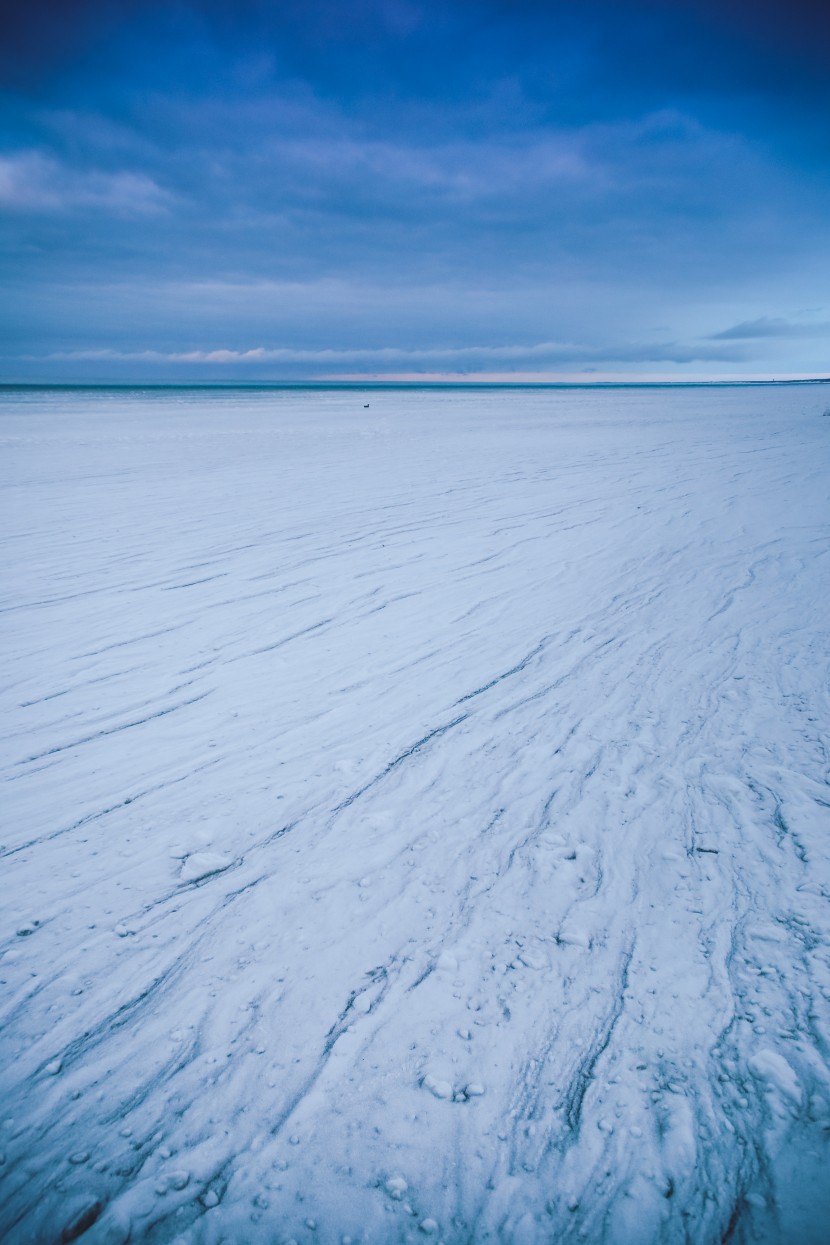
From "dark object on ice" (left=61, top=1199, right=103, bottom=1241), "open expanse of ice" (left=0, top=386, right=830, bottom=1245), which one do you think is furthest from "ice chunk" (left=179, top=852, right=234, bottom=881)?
"dark object on ice" (left=61, top=1199, right=103, bottom=1241)

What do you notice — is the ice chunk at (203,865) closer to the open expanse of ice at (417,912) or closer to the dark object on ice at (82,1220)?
the open expanse of ice at (417,912)

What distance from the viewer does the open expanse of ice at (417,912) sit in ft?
4.78

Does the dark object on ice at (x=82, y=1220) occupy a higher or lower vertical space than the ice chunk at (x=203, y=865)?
lower

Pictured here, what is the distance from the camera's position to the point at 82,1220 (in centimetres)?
140

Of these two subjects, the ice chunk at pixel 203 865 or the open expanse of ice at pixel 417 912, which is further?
the ice chunk at pixel 203 865

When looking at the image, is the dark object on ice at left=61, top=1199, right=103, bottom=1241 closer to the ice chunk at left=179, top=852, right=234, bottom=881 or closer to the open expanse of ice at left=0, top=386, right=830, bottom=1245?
the open expanse of ice at left=0, top=386, right=830, bottom=1245

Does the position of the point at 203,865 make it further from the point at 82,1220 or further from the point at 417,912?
the point at 82,1220

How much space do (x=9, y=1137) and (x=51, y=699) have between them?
2.37 m

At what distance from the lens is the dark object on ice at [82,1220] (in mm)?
1384

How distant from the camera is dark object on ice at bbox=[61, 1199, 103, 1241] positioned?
1.38 m

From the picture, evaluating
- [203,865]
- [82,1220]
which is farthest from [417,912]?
[82,1220]

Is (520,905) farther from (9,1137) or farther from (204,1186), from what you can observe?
(9,1137)

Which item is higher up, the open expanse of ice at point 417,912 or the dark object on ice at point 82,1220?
the open expanse of ice at point 417,912

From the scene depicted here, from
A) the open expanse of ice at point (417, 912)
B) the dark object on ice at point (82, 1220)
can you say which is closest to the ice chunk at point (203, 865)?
the open expanse of ice at point (417, 912)
